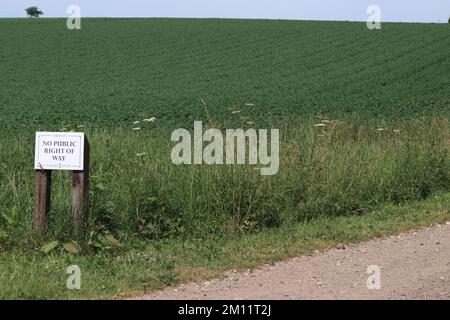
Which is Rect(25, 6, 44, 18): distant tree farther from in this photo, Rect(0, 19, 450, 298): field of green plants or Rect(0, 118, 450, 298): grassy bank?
Rect(0, 118, 450, 298): grassy bank

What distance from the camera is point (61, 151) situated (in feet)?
26.0

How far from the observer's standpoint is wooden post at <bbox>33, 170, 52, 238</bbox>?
26.1 ft

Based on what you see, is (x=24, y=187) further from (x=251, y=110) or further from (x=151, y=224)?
(x=251, y=110)

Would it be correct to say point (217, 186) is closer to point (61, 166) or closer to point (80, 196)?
point (80, 196)

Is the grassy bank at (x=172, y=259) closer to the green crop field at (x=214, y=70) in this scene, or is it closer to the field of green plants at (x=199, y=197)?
the field of green plants at (x=199, y=197)

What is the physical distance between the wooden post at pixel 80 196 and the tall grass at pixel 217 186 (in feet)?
0.35

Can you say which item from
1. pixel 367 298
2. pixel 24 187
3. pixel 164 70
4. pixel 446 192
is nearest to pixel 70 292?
pixel 367 298

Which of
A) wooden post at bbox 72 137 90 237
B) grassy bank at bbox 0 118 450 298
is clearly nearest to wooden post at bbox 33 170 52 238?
grassy bank at bbox 0 118 450 298

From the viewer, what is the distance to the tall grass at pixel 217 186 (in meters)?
8.67

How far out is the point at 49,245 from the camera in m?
7.66

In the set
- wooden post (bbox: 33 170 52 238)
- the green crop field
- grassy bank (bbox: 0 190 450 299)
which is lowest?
grassy bank (bbox: 0 190 450 299)

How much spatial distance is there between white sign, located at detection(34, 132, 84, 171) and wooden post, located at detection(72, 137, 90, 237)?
8 cm

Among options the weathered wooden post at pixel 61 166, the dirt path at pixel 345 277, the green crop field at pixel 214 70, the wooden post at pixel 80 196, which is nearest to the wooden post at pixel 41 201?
the weathered wooden post at pixel 61 166

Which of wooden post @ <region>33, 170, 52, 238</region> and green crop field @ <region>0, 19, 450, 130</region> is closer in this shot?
wooden post @ <region>33, 170, 52, 238</region>
